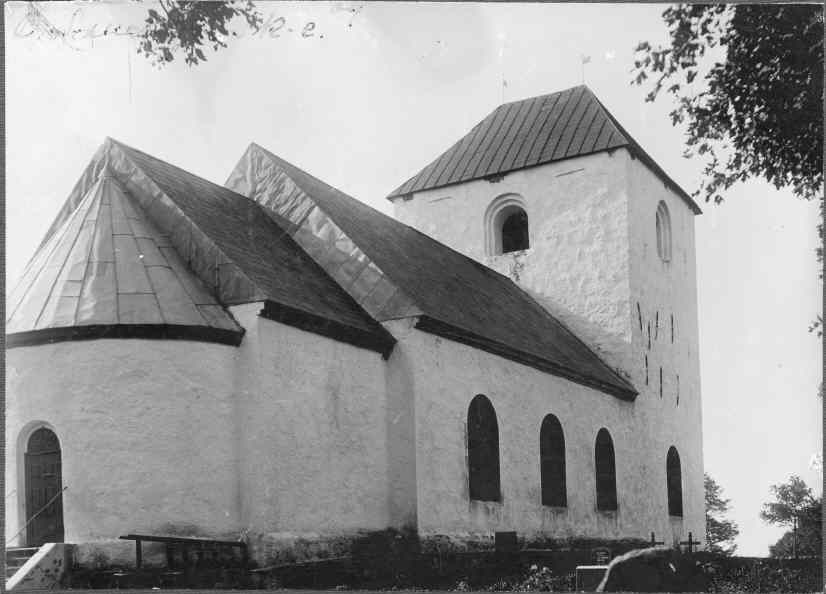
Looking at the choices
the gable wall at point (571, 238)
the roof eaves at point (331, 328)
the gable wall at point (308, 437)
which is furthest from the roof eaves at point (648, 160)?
the gable wall at point (308, 437)

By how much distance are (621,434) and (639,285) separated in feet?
10.3

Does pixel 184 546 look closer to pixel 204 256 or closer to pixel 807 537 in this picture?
pixel 204 256

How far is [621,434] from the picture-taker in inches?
814

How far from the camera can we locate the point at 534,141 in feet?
75.0

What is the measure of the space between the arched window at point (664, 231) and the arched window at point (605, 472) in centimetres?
478

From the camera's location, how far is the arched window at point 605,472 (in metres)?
19.7

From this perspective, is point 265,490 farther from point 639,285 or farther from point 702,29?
point 639,285

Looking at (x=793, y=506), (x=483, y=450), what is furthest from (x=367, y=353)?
(x=793, y=506)

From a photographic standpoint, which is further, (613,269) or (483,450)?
(613,269)

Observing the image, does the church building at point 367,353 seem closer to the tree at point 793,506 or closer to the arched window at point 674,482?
the arched window at point 674,482

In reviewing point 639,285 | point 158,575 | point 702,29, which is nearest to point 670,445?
point 639,285

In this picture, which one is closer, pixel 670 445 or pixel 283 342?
pixel 283 342

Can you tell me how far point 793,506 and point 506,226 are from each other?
1073cm

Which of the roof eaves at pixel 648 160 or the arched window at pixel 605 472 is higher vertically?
the roof eaves at pixel 648 160
